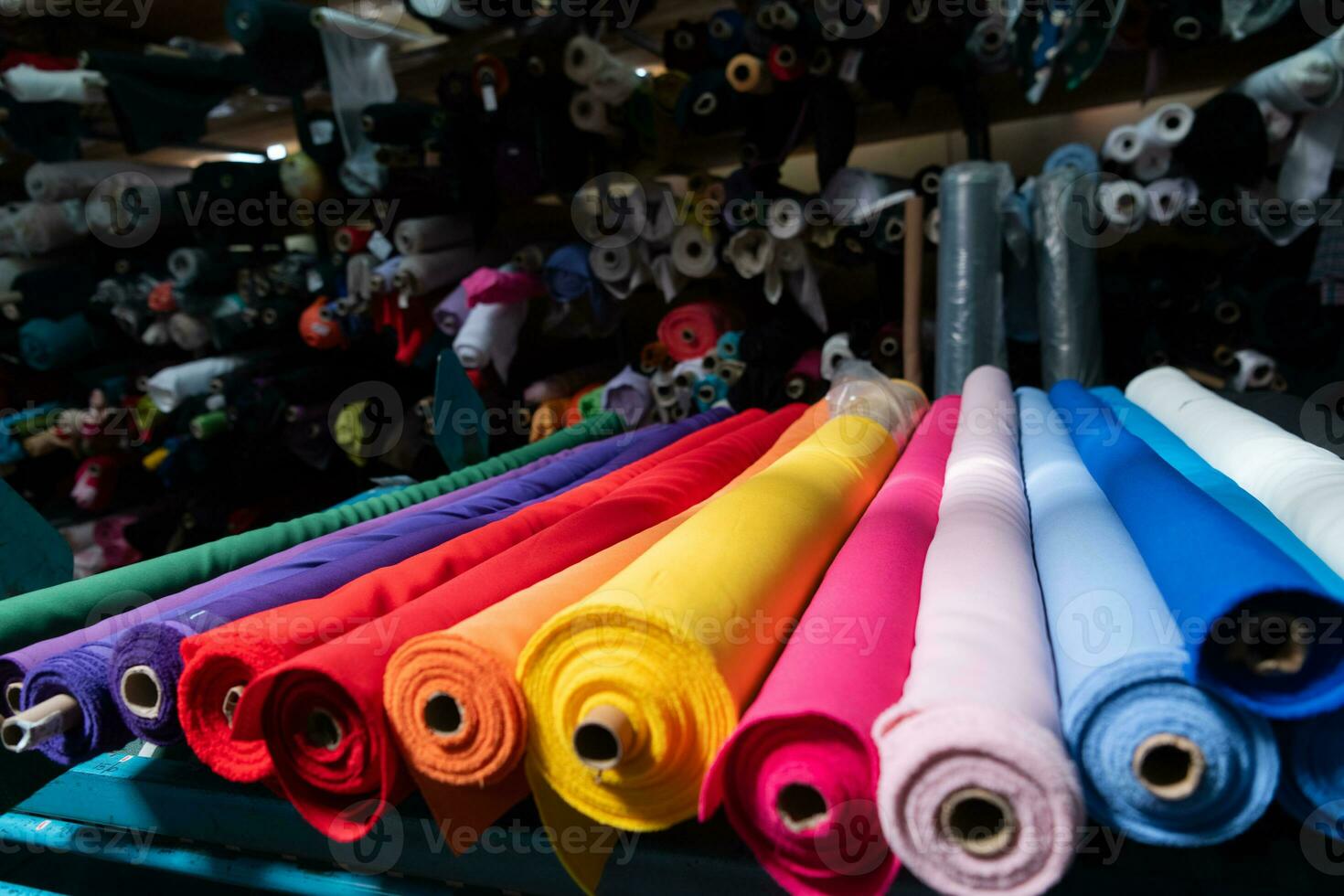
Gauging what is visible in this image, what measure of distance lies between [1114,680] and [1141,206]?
1.78 m

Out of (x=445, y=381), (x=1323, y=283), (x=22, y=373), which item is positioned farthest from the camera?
(x=22, y=373)

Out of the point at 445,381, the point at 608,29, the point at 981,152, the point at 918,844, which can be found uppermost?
the point at 608,29

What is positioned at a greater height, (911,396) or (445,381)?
(445,381)

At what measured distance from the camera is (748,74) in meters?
2.12

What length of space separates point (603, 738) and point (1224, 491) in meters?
0.67

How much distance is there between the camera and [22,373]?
3514 mm

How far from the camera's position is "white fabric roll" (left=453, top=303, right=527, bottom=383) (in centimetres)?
256

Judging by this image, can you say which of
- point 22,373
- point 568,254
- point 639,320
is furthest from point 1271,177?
point 22,373

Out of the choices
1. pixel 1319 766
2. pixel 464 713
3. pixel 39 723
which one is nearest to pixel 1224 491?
pixel 1319 766

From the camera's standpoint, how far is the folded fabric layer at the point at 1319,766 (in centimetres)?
49

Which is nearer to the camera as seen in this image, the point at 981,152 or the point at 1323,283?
the point at 1323,283

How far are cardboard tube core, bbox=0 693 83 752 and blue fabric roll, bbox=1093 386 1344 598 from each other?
3.05ft

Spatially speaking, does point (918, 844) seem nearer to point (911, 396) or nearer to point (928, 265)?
point (911, 396)

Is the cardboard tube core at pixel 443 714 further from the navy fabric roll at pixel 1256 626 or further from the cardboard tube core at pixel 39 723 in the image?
the navy fabric roll at pixel 1256 626
